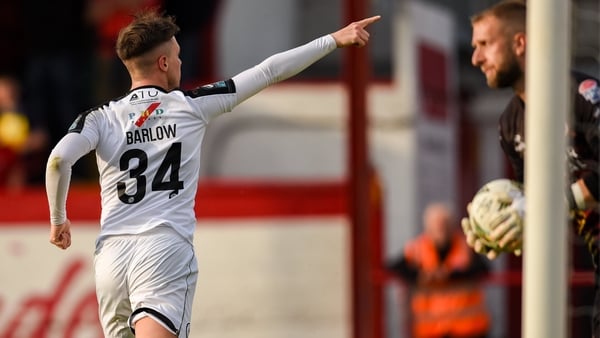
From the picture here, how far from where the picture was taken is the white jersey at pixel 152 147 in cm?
601

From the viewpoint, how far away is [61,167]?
19.1 ft

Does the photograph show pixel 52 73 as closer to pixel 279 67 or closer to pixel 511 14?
pixel 511 14

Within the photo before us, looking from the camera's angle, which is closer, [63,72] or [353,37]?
[353,37]

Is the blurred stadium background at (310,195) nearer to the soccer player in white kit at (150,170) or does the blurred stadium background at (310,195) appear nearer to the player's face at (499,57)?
the player's face at (499,57)

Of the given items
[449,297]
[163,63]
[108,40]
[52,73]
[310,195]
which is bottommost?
[449,297]

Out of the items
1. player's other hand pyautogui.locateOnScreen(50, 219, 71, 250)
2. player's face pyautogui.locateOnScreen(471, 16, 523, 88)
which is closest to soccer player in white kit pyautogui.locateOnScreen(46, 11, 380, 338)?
player's other hand pyautogui.locateOnScreen(50, 219, 71, 250)

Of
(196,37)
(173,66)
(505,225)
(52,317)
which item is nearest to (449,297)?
(52,317)

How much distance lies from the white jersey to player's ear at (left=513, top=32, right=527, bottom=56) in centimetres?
108

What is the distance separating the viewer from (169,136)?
6.02 m

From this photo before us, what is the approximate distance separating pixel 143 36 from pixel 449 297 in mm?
7475

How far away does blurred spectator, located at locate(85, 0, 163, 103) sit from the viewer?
44.4 feet

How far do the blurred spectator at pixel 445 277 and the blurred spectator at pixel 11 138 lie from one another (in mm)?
3496

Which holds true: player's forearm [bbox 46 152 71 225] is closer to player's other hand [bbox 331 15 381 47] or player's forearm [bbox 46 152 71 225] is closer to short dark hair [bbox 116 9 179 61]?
short dark hair [bbox 116 9 179 61]

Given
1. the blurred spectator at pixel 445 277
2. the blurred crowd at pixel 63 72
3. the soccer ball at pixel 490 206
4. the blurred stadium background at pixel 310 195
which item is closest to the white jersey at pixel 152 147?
the soccer ball at pixel 490 206
